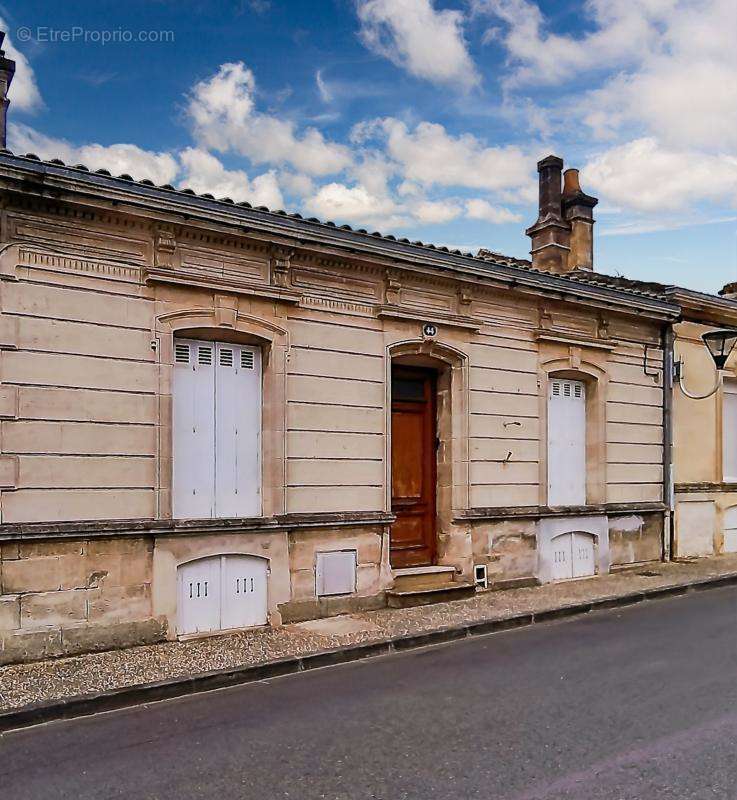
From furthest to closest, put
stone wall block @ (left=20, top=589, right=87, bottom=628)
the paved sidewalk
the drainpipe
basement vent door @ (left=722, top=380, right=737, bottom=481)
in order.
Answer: basement vent door @ (left=722, top=380, right=737, bottom=481)
the drainpipe
stone wall block @ (left=20, top=589, right=87, bottom=628)
the paved sidewalk

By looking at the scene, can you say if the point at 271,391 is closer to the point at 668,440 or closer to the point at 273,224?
the point at 273,224

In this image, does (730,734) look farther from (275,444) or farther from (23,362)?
(23,362)

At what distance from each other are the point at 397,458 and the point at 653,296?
5406 millimetres

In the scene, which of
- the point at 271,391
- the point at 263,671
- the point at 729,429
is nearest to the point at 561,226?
the point at 729,429

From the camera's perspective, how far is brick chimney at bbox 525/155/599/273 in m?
15.4

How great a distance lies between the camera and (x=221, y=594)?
8141 mm

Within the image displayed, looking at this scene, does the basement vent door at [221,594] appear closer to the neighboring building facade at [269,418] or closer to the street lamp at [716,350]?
the neighboring building facade at [269,418]

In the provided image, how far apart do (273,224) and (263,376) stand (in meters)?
1.70

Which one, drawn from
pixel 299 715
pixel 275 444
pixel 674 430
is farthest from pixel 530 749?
pixel 674 430

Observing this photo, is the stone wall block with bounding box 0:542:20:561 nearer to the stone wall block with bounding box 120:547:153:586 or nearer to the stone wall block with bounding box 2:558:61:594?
the stone wall block with bounding box 2:558:61:594

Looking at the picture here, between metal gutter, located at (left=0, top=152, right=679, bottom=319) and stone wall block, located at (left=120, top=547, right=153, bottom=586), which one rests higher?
metal gutter, located at (left=0, top=152, right=679, bottom=319)

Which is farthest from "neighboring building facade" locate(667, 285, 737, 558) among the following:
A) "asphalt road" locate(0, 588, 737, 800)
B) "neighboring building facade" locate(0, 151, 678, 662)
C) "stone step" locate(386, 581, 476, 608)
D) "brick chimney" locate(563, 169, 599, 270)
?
"asphalt road" locate(0, 588, 737, 800)

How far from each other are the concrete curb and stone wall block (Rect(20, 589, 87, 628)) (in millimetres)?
1432

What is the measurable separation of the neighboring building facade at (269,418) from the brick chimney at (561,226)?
3.77m
